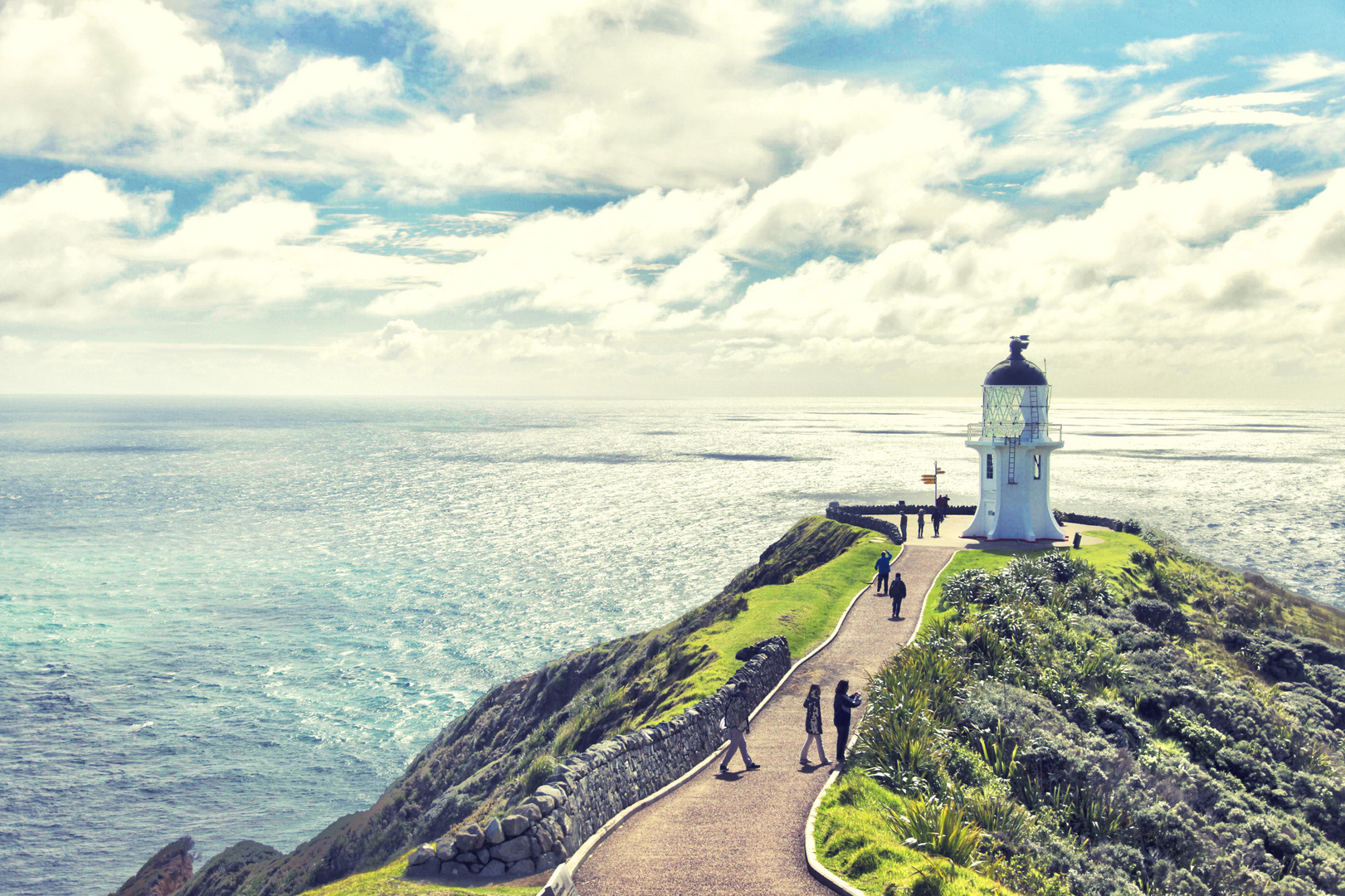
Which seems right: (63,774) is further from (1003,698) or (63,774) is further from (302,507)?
(302,507)

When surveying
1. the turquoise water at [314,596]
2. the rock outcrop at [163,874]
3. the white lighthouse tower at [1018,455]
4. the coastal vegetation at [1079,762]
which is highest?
the white lighthouse tower at [1018,455]

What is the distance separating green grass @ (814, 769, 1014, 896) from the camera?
1202cm

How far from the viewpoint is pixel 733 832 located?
14.1 m

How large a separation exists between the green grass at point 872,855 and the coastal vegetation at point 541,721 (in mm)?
6886

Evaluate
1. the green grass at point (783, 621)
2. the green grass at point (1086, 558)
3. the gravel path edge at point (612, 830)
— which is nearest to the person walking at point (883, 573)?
the green grass at point (783, 621)

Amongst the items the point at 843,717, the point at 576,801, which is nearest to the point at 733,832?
the point at 576,801

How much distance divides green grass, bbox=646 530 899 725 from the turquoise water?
18.3 m

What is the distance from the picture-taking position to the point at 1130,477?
128 meters

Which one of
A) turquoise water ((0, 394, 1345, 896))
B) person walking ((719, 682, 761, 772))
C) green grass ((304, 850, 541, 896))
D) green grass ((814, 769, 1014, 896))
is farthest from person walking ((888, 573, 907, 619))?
turquoise water ((0, 394, 1345, 896))

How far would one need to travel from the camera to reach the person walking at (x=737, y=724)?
56.0 ft

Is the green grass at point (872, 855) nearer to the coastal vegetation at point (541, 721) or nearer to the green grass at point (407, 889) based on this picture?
the green grass at point (407, 889)

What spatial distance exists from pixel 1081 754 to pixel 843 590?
16616mm

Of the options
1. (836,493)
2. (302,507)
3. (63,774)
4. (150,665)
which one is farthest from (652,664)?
(302,507)

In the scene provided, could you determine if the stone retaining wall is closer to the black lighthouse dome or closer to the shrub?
the shrub
